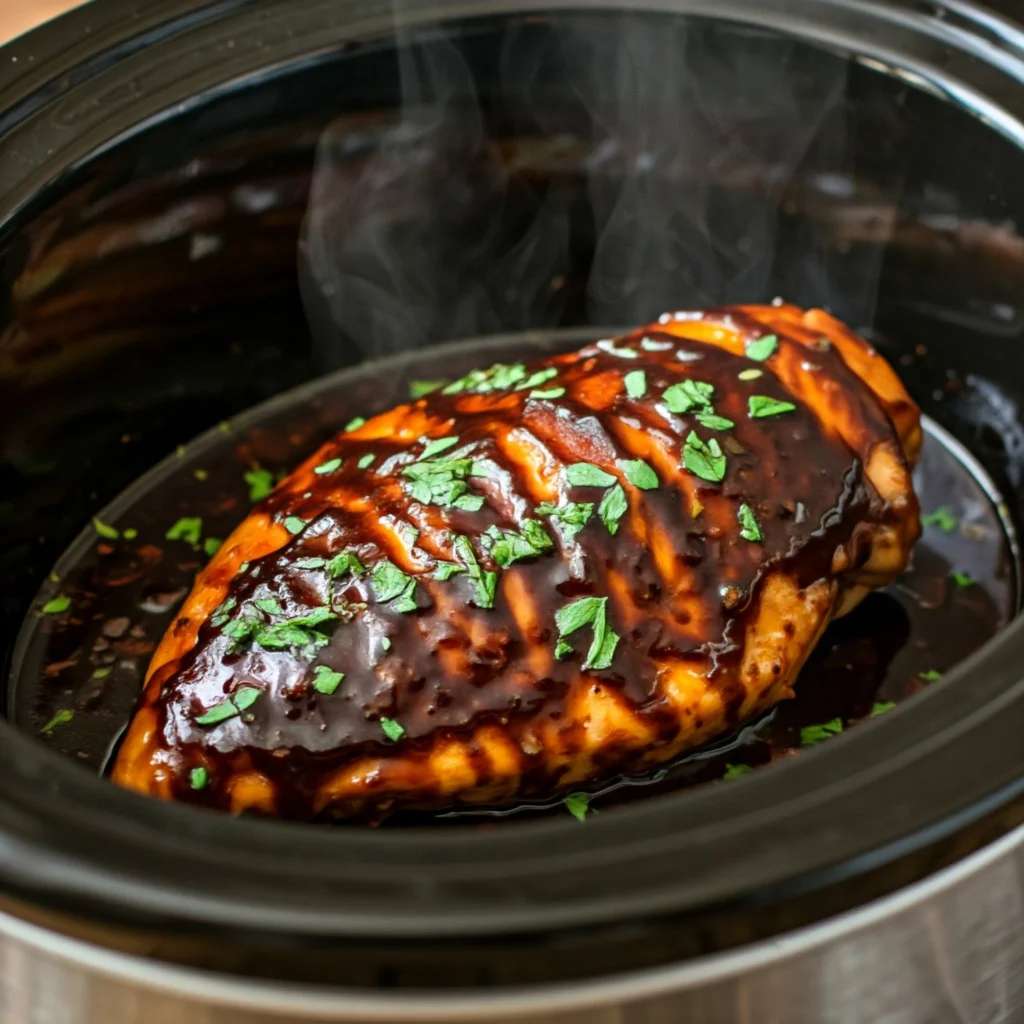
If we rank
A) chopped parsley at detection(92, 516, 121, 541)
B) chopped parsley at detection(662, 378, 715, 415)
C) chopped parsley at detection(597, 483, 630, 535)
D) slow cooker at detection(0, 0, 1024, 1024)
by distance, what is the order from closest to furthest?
1. slow cooker at detection(0, 0, 1024, 1024)
2. chopped parsley at detection(597, 483, 630, 535)
3. chopped parsley at detection(662, 378, 715, 415)
4. chopped parsley at detection(92, 516, 121, 541)

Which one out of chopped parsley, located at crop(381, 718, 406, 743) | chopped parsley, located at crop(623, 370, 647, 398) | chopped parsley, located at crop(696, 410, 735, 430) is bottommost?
chopped parsley, located at crop(381, 718, 406, 743)

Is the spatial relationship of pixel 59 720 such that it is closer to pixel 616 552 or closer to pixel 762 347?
pixel 616 552

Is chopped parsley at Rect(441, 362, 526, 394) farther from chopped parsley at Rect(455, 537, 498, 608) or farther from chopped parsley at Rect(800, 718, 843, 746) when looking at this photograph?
chopped parsley at Rect(800, 718, 843, 746)

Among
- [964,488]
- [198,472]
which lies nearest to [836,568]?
[964,488]

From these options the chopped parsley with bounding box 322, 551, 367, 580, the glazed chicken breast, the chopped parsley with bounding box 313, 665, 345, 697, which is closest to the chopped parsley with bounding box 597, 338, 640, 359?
the glazed chicken breast

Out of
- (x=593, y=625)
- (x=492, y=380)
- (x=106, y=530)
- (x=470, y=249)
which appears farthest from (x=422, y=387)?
(x=593, y=625)

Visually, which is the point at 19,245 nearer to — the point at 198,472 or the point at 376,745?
the point at 198,472

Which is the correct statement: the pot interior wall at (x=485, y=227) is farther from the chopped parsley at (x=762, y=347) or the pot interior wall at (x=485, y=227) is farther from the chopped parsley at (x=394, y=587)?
the chopped parsley at (x=394, y=587)

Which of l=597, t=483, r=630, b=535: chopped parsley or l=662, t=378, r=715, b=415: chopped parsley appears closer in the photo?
l=597, t=483, r=630, b=535: chopped parsley
